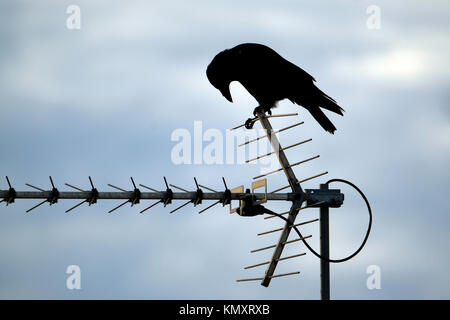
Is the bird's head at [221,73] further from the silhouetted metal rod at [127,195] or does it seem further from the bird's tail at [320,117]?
the silhouetted metal rod at [127,195]

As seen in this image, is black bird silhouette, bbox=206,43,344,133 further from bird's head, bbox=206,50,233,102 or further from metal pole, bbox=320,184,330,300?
metal pole, bbox=320,184,330,300

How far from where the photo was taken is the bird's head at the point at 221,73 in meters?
11.5

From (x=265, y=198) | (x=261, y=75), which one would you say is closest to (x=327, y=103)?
(x=261, y=75)

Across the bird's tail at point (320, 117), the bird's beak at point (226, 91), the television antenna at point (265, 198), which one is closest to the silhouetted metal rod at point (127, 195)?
the television antenna at point (265, 198)

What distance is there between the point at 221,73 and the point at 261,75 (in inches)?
25.7

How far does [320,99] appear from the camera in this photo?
10.2m

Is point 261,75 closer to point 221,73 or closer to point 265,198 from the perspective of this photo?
point 221,73

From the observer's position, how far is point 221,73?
11.5 metres

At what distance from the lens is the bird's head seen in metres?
11.5

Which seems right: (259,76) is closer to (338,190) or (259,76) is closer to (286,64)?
(286,64)

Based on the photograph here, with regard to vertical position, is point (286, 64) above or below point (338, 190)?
above

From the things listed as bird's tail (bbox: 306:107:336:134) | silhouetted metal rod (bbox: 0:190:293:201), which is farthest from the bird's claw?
silhouetted metal rod (bbox: 0:190:293:201)
